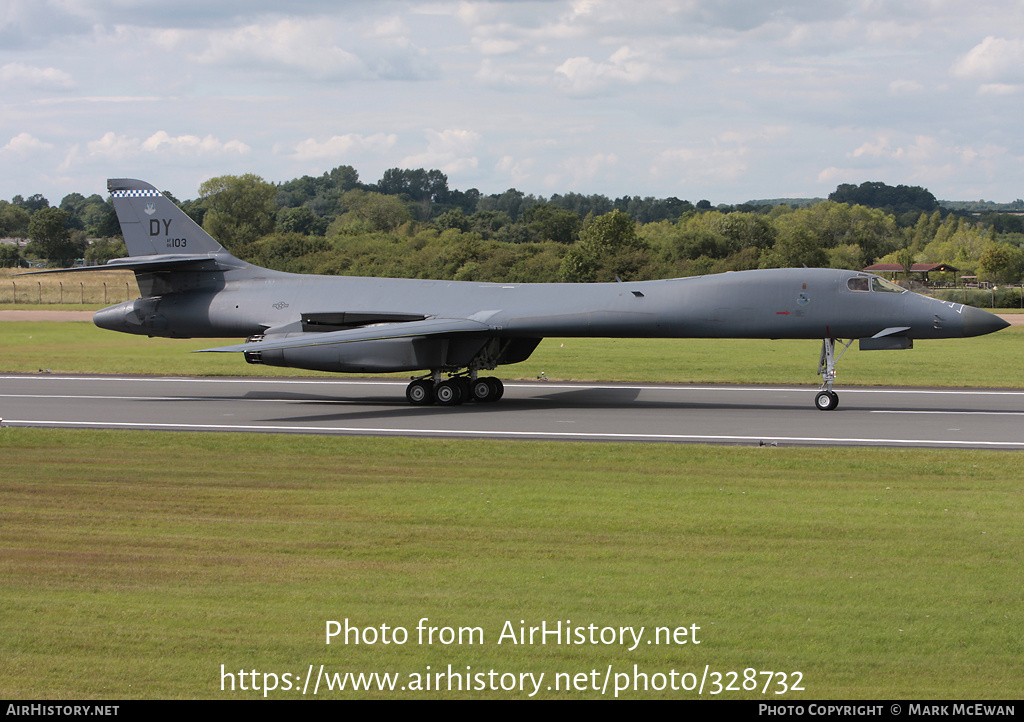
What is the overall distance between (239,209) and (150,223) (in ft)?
163

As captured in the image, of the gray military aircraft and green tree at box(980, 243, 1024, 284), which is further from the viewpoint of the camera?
green tree at box(980, 243, 1024, 284)

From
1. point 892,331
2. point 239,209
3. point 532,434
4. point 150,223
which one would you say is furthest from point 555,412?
point 239,209

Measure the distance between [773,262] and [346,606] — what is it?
166ft

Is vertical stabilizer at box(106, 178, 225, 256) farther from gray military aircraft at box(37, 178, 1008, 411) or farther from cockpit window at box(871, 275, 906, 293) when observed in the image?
cockpit window at box(871, 275, 906, 293)

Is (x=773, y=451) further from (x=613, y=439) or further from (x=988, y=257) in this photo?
(x=988, y=257)

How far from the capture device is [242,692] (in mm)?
6168

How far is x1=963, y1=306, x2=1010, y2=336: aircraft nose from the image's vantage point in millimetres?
18469

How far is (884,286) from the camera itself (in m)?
19.3

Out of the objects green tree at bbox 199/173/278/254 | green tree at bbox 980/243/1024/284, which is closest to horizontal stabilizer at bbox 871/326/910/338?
green tree at bbox 199/173/278/254

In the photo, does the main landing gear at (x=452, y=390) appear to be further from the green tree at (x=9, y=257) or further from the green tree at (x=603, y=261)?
the green tree at (x=9, y=257)

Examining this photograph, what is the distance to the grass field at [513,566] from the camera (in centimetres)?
656

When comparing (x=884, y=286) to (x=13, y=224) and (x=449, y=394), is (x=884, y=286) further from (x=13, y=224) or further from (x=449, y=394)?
(x=13, y=224)

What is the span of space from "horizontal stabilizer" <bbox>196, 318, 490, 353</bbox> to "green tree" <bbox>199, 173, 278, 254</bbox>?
Answer: 4504 cm

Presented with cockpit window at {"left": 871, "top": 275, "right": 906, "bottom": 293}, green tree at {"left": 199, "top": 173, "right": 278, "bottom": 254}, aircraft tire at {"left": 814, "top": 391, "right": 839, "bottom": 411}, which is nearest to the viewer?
cockpit window at {"left": 871, "top": 275, "right": 906, "bottom": 293}
